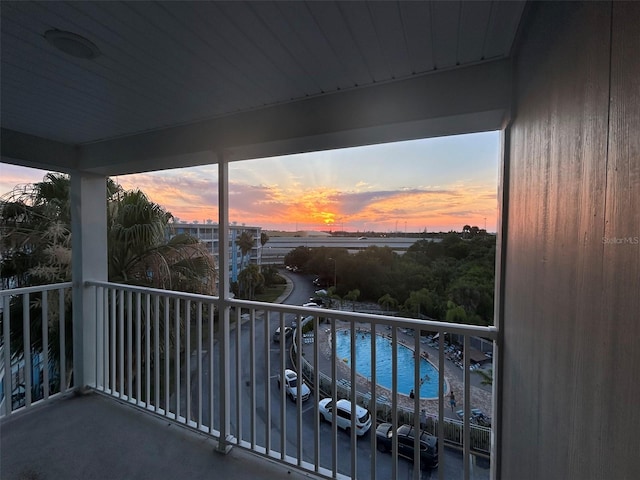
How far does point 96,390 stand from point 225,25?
331 centimetres

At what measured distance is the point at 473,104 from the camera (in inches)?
56.8

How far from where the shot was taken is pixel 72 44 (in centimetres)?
131

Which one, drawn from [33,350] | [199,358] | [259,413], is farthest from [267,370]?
[33,350]

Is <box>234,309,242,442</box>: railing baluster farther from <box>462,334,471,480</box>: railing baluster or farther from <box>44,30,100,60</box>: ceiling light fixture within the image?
<box>44,30,100,60</box>: ceiling light fixture

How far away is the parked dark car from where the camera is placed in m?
1.69

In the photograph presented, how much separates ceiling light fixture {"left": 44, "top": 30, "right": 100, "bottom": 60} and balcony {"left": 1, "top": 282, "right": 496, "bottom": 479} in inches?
63.5

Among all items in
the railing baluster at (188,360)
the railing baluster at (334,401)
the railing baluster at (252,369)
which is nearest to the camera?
the railing baluster at (334,401)

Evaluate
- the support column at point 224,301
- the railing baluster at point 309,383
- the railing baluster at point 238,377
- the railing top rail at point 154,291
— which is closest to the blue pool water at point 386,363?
the railing baluster at point 309,383

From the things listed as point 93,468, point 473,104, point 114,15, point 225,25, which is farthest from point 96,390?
point 473,104

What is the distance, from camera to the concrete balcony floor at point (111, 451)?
187cm

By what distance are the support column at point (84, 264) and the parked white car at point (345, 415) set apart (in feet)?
7.84

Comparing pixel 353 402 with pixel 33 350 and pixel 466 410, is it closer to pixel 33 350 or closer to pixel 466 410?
pixel 466 410

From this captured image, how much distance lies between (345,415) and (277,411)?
1.81 ft

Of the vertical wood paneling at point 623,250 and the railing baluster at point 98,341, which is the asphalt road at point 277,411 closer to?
the railing baluster at point 98,341
